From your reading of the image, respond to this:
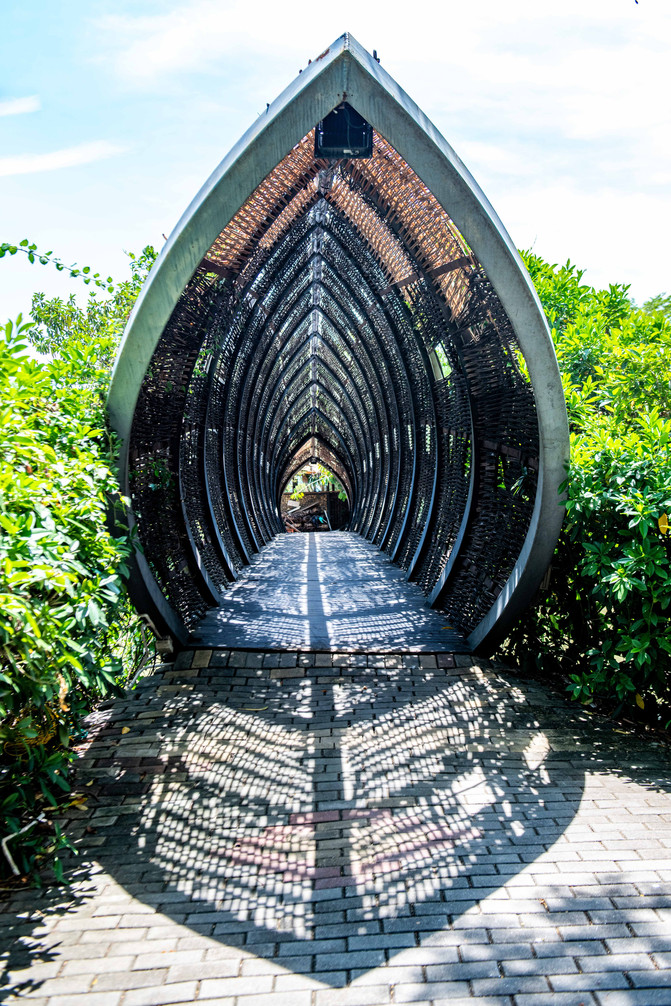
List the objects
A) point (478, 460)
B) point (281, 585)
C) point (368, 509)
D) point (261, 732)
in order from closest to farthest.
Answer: point (261, 732), point (478, 460), point (281, 585), point (368, 509)

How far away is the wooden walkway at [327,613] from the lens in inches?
217

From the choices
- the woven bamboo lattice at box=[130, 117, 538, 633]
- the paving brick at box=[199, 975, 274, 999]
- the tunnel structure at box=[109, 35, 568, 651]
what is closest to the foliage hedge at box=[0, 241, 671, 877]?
the tunnel structure at box=[109, 35, 568, 651]

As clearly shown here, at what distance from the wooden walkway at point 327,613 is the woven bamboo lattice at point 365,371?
27 cm

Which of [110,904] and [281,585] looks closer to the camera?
[110,904]

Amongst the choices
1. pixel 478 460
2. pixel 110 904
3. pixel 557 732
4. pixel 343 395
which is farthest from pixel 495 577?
pixel 343 395

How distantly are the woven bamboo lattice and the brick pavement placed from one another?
62.6 inches

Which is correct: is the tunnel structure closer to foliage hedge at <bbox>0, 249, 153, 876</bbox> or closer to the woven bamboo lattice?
the woven bamboo lattice

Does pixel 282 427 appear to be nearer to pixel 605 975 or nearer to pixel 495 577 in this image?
pixel 495 577

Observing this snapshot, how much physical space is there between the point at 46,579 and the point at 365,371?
32.2ft

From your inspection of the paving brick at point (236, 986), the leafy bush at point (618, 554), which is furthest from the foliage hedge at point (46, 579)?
the leafy bush at point (618, 554)

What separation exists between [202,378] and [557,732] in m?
4.72

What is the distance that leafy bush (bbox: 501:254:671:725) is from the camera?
12.2ft

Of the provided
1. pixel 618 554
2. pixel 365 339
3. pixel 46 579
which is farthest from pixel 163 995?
pixel 365 339

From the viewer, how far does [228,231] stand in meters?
4.33
